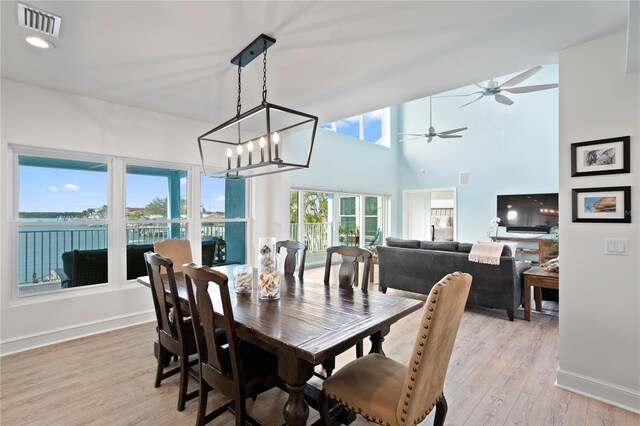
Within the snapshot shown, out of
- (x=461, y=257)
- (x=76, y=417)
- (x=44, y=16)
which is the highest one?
(x=44, y=16)

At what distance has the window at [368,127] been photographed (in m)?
7.96

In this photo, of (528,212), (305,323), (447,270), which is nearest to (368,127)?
(528,212)

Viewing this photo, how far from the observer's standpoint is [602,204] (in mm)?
2287

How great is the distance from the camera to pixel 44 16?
205 cm

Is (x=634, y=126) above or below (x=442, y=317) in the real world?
above

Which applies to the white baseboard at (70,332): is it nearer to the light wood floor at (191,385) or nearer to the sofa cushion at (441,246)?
the light wood floor at (191,385)

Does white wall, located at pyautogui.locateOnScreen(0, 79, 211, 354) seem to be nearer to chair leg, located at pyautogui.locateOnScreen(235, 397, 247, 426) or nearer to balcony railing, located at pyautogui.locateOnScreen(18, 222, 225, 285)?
balcony railing, located at pyautogui.locateOnScreen(18, 222, 225, 285)

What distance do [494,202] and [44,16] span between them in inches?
321

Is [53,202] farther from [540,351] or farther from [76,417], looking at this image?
[540,351]

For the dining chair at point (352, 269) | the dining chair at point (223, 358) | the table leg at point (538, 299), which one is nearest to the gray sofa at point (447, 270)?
the table leg at point (538, 299)

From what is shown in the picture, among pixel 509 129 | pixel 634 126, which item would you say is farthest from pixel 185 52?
pixel 509 129

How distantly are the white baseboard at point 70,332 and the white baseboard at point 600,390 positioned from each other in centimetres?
435

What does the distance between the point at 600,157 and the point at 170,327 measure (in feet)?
11.2

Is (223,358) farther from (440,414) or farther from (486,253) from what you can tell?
(486,253)
